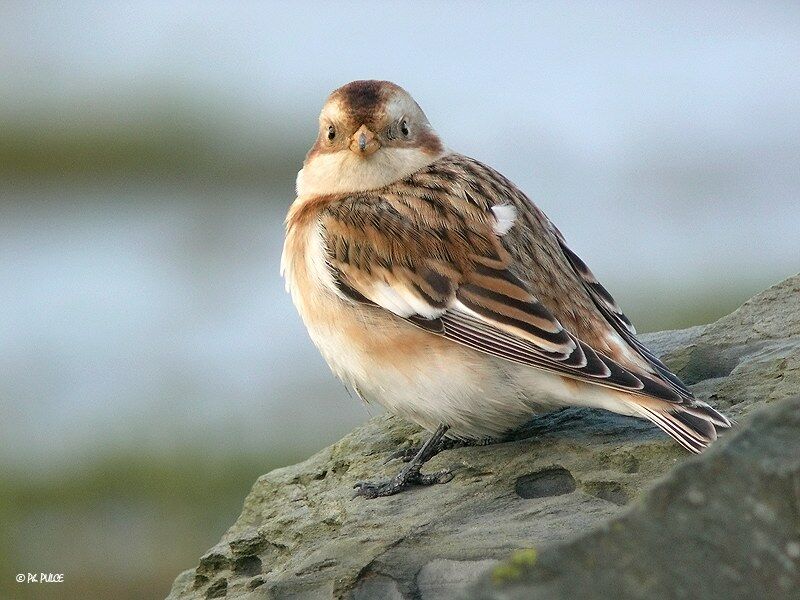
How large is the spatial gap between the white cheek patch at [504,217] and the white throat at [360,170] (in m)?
0.57

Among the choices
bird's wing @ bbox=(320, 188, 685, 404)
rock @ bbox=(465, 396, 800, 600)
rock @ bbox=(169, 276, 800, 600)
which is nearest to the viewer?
rock @ bbox=(465, 396, 800, 600)

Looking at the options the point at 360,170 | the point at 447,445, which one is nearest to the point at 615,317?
the point at 447,445

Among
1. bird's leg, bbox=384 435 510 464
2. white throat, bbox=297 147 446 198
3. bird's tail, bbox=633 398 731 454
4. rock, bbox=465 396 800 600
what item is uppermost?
white throat, bbox=297 147 446 198

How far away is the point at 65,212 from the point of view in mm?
16500

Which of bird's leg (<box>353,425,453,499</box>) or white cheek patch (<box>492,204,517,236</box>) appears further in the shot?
white cheek patch (<box>492,204,517,236</box>)

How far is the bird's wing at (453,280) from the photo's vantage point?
4930 millimetres

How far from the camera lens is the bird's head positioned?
6.01m

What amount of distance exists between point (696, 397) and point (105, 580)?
18.2 ft

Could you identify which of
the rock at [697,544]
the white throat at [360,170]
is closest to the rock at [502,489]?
the rock at [697,544]

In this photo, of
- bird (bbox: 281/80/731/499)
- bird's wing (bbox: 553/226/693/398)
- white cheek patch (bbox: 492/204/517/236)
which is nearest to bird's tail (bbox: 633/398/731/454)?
bird (bbox: 281/80/731/499)

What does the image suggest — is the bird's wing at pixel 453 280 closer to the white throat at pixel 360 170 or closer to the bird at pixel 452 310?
the bird at pixel 452 310

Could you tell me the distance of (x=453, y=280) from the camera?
5.29 m

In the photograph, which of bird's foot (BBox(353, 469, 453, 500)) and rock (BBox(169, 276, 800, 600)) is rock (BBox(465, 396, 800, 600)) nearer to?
rock (BBox(169, 276, 800, 600))

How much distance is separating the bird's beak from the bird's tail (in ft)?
6.02
